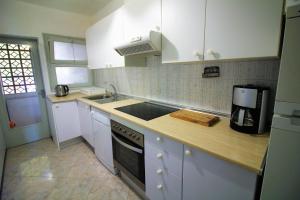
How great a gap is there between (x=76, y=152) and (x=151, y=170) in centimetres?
179

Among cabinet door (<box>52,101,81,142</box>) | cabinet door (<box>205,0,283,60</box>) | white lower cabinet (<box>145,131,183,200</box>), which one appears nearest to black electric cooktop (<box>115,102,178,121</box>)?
white lower cabinet (<box>145,131,183,200</box>)

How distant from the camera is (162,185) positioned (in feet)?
4.01

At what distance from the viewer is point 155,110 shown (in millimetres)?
1705

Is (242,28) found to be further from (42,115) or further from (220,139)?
(42,115)

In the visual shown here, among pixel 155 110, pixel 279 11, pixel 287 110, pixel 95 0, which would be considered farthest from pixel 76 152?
pixel 279 11

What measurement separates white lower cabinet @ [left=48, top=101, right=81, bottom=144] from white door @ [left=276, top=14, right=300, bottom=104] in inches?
108

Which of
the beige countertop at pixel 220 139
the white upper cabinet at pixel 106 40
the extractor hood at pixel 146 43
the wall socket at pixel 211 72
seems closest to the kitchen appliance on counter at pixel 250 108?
the beige countertop at pixel 220 139

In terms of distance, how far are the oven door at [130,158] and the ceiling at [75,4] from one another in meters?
2.31

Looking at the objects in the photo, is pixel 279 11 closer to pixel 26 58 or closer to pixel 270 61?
pixel 270 61

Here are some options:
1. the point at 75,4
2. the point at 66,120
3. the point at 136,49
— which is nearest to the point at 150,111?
the point at 136,49

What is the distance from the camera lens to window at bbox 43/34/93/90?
9.26 ft

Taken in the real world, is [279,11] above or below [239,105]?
above

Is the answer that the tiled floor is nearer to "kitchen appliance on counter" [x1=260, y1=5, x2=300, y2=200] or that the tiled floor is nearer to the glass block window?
the glass block window

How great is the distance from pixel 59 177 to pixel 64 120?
3.09ft
